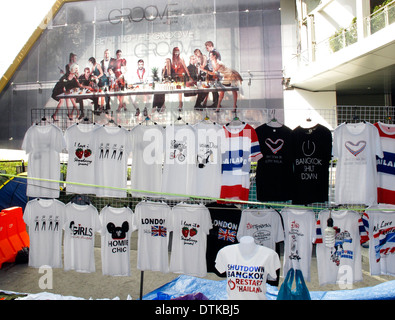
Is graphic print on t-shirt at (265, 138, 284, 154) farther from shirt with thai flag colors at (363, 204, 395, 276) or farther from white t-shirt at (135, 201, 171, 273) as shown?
white t-shirt at (135, 201, 171, 273)

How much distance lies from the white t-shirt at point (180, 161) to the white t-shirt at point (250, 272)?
1174mm

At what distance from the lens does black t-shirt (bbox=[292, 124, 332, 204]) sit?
3.71m

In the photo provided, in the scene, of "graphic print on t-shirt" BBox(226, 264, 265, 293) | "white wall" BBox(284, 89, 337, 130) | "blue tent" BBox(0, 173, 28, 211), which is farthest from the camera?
"white wall" BBox(284, 89, 337, 130)

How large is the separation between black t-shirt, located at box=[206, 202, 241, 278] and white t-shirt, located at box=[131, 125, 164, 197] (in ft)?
2.67

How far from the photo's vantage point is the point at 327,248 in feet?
12.4

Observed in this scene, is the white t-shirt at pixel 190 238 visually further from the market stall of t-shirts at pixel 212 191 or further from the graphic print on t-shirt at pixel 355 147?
the graphic print on t-shirt at pixel 355 147

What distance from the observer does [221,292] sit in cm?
398

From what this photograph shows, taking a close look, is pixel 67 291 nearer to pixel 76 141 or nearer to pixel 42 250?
pixel 42 250

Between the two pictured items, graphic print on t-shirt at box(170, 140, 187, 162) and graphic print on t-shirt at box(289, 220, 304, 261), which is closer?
graphic print on t-shirt at box(289, 220, 304, 261)

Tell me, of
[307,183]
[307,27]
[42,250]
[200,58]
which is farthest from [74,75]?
[307,183]

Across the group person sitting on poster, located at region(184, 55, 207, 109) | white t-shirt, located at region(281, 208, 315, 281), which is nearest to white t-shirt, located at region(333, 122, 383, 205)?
white t-shirt, located at region(281, 208, 315, 281)

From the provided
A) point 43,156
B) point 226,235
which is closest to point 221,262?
point 226,235

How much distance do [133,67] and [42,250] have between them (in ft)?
29.4

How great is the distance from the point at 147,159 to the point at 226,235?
1403 millimetres
